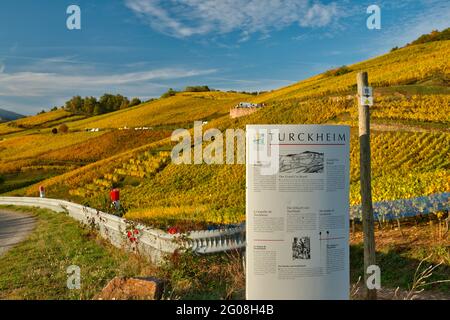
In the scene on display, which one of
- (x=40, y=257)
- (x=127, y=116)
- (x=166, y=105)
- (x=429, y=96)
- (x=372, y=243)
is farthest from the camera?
(x=166, y=105)

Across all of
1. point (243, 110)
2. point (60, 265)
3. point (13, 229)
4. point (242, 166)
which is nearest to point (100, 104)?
point (243, 110)

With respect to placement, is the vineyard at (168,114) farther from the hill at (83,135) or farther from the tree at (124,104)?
the tree at (124,104)

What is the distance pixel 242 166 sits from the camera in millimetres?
33844

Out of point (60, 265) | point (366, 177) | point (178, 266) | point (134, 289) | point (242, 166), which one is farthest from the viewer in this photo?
point (242, 166)

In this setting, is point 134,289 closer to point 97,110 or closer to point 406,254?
point 406,254

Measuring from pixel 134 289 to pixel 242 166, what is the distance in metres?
26.5

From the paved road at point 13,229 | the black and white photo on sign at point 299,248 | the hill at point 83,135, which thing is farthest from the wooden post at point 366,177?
the hill at point 83,135

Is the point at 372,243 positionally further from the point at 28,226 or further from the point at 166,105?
the point at 166,105

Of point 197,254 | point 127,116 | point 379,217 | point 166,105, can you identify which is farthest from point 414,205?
point 166,105

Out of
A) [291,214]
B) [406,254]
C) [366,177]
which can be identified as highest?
[366,177]

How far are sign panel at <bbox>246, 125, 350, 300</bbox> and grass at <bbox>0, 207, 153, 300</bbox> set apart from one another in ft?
11.2

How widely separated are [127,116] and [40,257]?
70.2m

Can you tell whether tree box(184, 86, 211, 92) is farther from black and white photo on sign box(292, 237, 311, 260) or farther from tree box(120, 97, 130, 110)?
black and white photo on sign box(292, 237, 311, 260)

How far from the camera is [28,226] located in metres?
19.5
